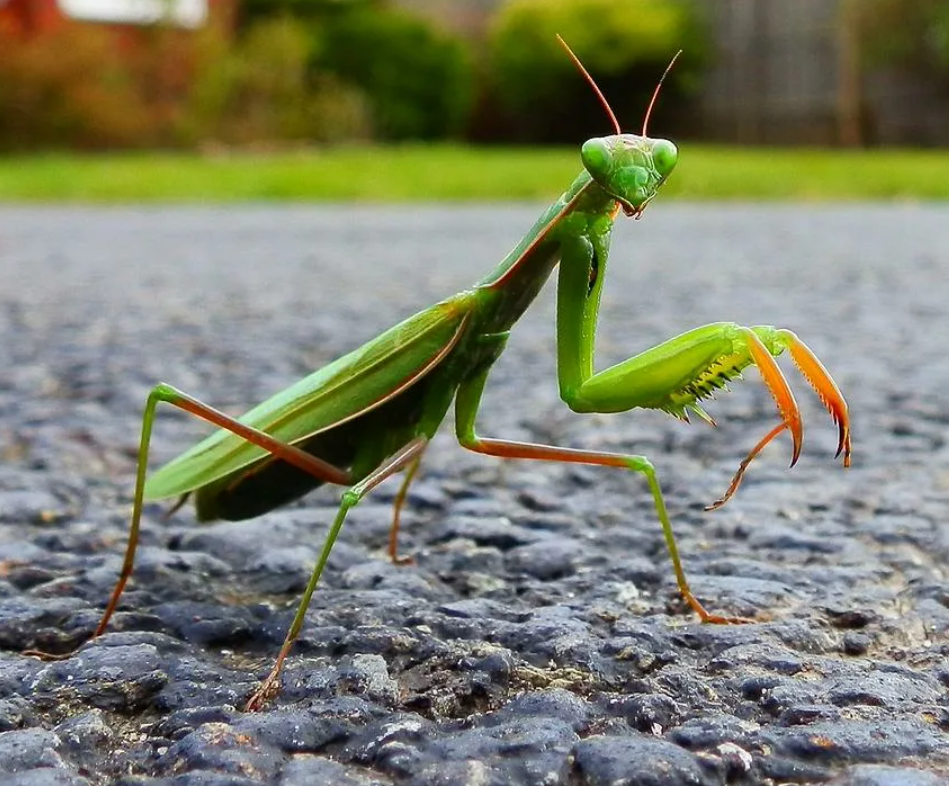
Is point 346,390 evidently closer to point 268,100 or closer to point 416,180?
point 416,180

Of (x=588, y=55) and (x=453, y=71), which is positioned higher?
(x=588, y=55)

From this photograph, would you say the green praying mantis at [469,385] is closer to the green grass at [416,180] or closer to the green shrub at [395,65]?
the green grass at [416,180]

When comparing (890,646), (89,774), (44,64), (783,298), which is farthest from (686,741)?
(44,64)

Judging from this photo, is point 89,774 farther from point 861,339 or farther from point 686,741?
point 861,339

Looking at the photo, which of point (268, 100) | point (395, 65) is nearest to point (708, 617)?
point (268, 100)

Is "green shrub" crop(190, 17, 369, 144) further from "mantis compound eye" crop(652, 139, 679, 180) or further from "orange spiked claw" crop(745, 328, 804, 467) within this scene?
"orange spiked claw" crop(745, 328, 804, 467)

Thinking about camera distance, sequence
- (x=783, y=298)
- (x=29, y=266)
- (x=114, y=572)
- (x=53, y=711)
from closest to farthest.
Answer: (x=53, y=711), (x=114, y=572), (x=783, y=298), (x=29, y=266)
